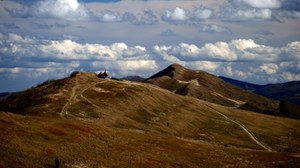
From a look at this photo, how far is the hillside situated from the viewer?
78.2m

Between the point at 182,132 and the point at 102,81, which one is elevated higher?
the point at 102,81

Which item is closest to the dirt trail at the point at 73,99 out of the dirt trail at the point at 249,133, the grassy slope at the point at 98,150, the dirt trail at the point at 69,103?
the dirt trail at the point at 69,103

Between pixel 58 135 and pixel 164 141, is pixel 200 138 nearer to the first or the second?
pixel 164 141

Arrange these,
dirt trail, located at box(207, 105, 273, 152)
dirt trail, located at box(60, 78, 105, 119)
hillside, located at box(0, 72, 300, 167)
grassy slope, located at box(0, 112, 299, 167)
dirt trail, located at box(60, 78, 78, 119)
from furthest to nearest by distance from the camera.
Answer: dirt trail, located at box(207, 105, 273, 152) → dirt trail, located at box(60, 78, 105, 119) → dirt trail, located at box(60, 78, 78, 119) → hillside, located at box(0, 72, 300, 167) → grassy slope, located at box(0, 112, 299, 167)

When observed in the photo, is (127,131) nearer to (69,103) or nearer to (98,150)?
(98,150)

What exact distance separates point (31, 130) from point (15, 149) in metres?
15.5

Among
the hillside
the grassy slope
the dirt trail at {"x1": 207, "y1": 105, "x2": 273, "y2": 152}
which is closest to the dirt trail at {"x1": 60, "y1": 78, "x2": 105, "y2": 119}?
the hillside

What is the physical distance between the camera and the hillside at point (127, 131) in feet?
257

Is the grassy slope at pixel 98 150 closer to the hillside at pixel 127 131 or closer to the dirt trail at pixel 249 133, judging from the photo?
the hillside at pixel 127 131

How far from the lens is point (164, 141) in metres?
108

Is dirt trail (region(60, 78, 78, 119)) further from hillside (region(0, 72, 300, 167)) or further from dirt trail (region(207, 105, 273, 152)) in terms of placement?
dirt trail (region(207, 105, 273, 152))

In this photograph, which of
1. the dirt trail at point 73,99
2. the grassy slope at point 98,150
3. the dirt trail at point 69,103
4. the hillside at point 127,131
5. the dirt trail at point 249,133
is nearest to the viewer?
the grassy slope at point 98,150

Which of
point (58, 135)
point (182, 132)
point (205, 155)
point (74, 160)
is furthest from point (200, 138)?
point (74, 160)

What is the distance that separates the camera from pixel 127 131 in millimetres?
113062
